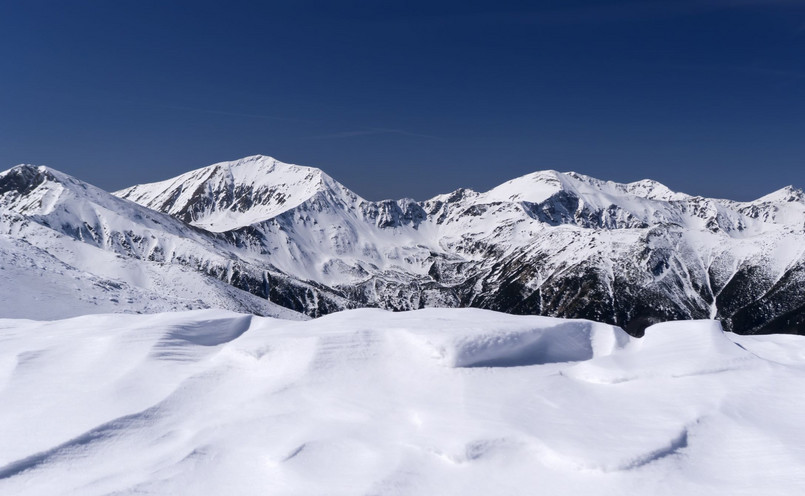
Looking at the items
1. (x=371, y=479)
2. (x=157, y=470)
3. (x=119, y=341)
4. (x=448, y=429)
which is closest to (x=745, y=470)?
(x=448, y=429)

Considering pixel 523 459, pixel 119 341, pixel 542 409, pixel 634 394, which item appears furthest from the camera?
pixel 119 341

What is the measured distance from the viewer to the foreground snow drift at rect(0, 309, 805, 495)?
841 centimetres

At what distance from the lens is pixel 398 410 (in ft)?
34.0

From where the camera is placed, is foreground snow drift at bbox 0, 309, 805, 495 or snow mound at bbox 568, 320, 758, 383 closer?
foreground snow drift at bbox 0, 309, 805, 495

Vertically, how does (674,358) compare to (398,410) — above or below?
above

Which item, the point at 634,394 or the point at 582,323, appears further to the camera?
the point at 582,323

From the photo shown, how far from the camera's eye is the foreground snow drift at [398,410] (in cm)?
841

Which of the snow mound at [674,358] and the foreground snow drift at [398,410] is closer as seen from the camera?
the foreground snow drift at [398,410]

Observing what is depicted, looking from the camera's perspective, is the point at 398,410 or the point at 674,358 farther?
the point at 674,358

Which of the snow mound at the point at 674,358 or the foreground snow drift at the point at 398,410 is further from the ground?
the snow mound at the point at 674,358

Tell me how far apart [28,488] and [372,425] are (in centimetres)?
525

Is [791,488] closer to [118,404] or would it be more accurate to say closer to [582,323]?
[582,323]

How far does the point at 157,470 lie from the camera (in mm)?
8695

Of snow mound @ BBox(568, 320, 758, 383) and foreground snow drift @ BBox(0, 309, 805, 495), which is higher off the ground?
snow mound @ BBox(568, 320, 758, 383)
